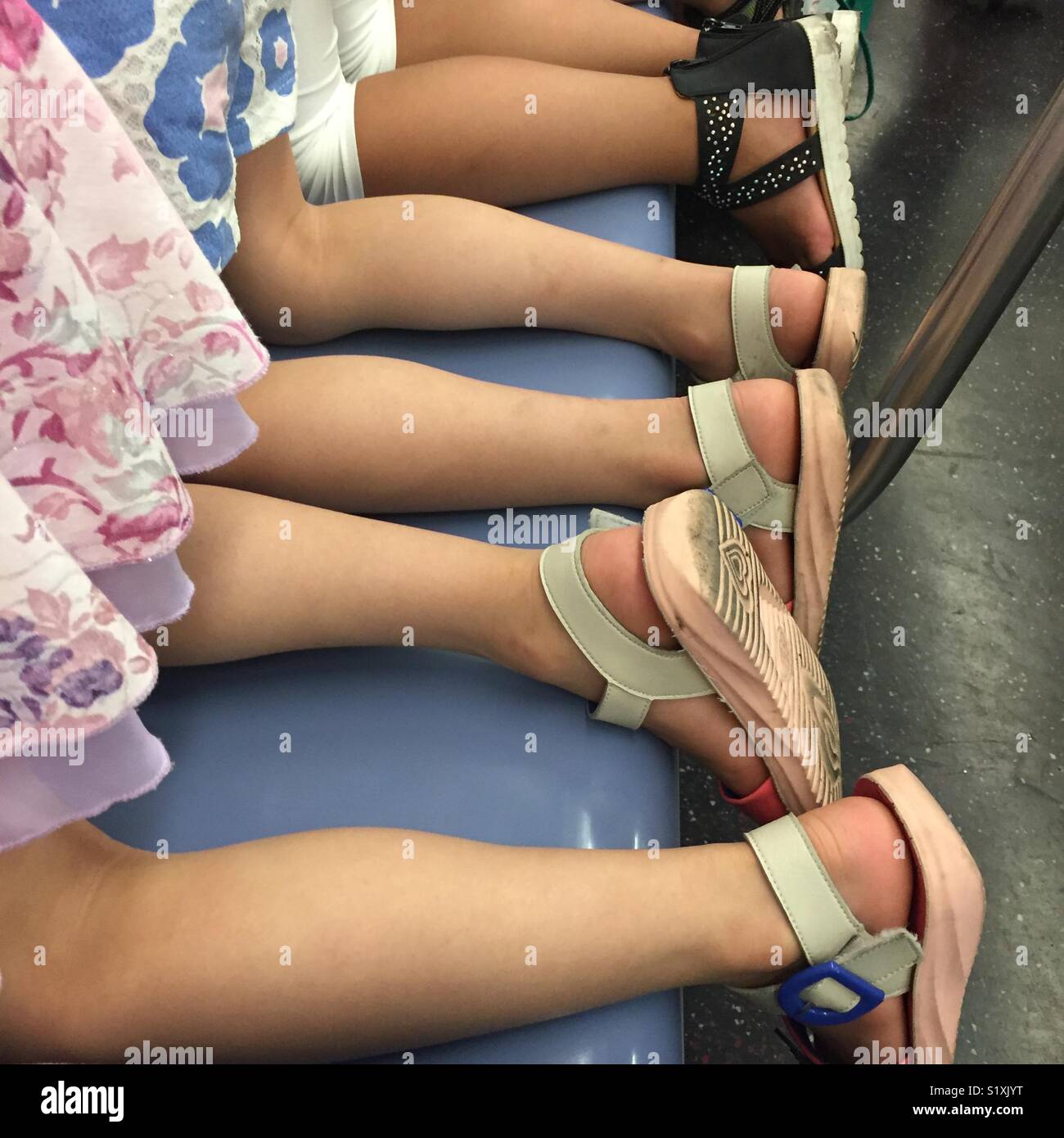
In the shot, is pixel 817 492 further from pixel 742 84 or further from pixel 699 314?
pixel 742 84

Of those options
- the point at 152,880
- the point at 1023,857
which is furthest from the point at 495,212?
the point at 1023,857

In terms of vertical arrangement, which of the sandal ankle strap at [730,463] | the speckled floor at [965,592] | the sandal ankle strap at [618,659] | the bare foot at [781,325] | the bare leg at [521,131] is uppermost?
the bare leg at [521,131]

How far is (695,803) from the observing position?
935 millimetres

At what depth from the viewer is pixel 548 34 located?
3.39 ft

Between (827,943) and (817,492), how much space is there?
1.07ft

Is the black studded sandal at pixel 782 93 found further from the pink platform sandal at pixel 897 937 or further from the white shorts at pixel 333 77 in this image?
the pink platform sandal at pixel 897 937

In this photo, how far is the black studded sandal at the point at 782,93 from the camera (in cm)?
95

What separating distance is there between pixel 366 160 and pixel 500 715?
1.74 feet

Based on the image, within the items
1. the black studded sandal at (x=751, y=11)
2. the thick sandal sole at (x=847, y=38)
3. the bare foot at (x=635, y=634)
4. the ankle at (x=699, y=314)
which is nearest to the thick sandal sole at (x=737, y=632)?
the bare foot at (x=635, y=634)

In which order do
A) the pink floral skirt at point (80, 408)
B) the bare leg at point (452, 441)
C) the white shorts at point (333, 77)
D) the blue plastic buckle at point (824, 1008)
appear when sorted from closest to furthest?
the pink floral skirt at point (80, 408) → the blue plastic buckle at point (824, 1008) → the bare leg at point (452, 441) → the white shorts at point (333, 77)

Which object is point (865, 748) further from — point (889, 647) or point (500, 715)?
point (500, 715)

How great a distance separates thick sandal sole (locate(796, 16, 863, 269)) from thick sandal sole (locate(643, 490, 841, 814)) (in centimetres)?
44

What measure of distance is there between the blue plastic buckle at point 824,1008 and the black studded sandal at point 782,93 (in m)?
0.65

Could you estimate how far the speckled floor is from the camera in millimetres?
865
